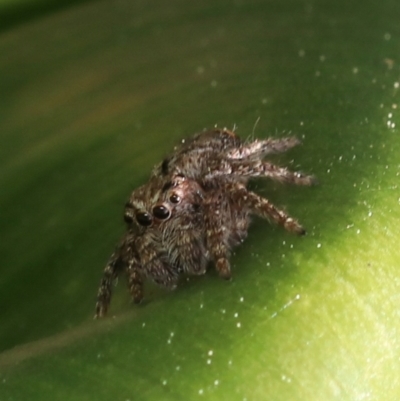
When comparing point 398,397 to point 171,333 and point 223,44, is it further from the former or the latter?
point 223,44

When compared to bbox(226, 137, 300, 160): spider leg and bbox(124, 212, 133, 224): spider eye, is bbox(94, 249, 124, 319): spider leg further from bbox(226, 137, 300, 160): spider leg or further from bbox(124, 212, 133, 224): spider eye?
bbox(226, 137, 300, 160): spider leg

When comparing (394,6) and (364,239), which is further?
(394,6)

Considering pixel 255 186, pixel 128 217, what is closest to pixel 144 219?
pixel 128 217

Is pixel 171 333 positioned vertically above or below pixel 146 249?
above

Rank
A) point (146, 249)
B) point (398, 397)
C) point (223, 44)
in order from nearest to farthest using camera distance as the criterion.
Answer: point (398, 397) < point (146, 249) < point (223, 44)

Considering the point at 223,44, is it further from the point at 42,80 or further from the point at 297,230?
the point at 297,230

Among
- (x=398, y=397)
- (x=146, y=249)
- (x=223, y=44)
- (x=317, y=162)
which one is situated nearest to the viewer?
(x=398, y=397)

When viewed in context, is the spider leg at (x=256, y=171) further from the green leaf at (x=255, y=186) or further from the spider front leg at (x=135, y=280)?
the spider front leg at (x=135, y=280)

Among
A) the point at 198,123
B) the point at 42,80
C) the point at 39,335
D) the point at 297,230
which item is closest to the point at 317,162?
the point at 297,230
